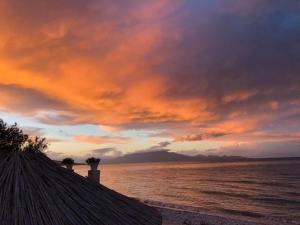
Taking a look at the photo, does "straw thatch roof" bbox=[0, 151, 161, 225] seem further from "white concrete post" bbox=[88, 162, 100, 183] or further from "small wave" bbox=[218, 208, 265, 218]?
"small wave" bbox=[218, 208, 265, 218]

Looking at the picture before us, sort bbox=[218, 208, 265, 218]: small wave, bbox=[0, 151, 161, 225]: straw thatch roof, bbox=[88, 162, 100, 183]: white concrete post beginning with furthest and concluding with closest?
bbox=[218, 208, 265, 218]: small wave, bbox=[88, 162, 100, 183]: white concrete post, bbox=[0, 151, 161, 225]: straw thatch roof

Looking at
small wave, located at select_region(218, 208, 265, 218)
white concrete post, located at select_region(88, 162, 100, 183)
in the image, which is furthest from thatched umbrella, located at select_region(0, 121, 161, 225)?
small wave, located at select_region(218, 208, 265, 218)

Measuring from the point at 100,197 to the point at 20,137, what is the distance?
12.9 m

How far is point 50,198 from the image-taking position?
5.37 metres

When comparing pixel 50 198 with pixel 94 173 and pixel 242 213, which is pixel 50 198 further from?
pixel 242 213

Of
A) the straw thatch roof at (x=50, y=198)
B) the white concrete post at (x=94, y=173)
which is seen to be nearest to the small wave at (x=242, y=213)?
the white concrete post at (x=94, y=173)

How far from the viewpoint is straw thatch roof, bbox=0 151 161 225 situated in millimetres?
5070

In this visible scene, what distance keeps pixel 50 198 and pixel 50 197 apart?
0.02 meters

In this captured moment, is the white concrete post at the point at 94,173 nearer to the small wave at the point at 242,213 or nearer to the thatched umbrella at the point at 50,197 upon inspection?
the thatched umbrella at the point at 50,197

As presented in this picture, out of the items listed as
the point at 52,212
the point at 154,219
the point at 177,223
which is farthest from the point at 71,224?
the point at 177,223

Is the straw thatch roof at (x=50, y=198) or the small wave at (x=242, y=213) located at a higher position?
the straw thatch roof at (x=50, y=198)

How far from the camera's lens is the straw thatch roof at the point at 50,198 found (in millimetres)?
5070

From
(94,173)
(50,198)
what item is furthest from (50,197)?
(94,173)

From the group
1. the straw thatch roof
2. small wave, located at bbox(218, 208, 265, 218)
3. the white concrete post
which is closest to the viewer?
the straw thatch roof
